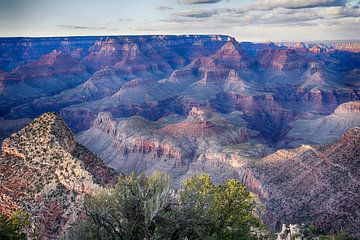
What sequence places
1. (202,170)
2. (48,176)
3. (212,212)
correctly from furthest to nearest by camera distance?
(202,170) < (48,176) < (212,212)

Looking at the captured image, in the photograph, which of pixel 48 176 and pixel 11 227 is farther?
pixel 48 176

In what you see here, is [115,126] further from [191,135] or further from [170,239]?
[170,239]

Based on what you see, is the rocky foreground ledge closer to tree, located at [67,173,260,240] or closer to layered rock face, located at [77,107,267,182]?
layered rock face, located at [77,107,267,182]

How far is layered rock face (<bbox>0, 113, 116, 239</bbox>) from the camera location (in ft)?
117

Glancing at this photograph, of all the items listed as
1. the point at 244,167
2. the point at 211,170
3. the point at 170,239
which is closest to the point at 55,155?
the point at 170,239

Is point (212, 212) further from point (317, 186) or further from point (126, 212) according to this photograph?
point (317, 186)

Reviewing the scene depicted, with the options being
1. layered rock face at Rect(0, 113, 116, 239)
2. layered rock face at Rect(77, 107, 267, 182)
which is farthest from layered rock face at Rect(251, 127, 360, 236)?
layered rock face at Rect(0, 113, 116, 239)

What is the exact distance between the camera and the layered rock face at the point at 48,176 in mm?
35812

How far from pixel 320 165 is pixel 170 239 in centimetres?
5479

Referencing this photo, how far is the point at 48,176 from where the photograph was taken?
38.8 metres

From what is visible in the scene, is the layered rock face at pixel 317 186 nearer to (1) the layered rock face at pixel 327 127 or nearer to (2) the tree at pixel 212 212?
(2) the tree at pixel 212 212

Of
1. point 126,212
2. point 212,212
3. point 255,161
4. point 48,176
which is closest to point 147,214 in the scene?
point 126,212

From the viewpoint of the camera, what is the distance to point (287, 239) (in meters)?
52.7

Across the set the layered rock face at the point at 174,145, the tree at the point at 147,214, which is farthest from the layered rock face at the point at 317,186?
the tree at the point at 147,214
